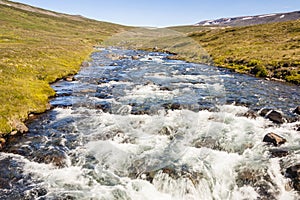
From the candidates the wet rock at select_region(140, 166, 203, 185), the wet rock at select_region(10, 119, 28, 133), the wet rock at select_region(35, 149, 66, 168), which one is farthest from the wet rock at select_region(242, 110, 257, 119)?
the wet rock at select_region(10, 119, 28, 133)

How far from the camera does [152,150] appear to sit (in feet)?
54.3

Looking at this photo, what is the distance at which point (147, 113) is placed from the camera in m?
23.2

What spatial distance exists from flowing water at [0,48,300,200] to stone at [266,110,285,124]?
0.48m

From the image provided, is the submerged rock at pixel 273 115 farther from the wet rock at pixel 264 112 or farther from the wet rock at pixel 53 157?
the wet rock at pixel 53 157

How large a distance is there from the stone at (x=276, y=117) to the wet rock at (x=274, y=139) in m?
3.93

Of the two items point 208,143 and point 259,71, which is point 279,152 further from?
point 259,71

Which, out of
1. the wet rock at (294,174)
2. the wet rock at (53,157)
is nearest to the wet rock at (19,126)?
the wet rock at (53,157)

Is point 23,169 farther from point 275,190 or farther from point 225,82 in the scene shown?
point 225,82

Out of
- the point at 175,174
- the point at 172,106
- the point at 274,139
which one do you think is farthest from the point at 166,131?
the point at 274,139

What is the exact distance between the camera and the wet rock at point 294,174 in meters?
12.8

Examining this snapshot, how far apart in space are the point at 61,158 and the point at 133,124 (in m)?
6.64

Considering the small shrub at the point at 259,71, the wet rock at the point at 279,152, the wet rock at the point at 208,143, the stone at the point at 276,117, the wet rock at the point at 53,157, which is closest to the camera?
the wet rock at the point at 53,157

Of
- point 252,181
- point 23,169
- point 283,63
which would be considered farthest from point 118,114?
point 283,63

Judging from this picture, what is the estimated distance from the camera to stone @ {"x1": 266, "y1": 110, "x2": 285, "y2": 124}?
68.7 feet
